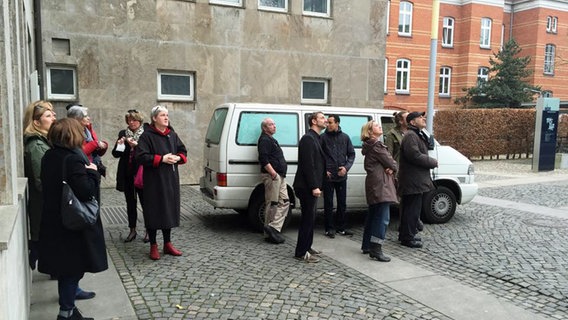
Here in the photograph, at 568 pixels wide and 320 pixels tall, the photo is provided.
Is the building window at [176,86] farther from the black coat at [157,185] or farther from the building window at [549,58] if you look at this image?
the building window at [549,58]

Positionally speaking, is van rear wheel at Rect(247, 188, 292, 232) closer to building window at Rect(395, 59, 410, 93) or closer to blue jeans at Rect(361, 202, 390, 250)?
blue jeans at Rect(361, 202, 390, 250)

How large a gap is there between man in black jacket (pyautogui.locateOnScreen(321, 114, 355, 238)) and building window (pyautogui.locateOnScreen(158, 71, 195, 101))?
622cm

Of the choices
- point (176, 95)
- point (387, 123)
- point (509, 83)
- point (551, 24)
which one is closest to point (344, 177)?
point (387, 123)

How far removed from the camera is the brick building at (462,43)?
34.0 meters

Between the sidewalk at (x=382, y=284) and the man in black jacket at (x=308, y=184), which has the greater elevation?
the man in black jacket at (x=308, y=184)

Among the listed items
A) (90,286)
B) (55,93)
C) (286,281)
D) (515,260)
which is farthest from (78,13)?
(515,260)

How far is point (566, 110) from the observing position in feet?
71.0

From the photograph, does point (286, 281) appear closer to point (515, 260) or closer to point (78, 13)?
point (515, 260)

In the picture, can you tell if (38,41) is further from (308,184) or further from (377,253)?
(377,253)

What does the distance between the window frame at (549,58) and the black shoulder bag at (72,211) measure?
1684 inches

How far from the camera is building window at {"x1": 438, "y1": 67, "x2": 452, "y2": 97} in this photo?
36.4 metres

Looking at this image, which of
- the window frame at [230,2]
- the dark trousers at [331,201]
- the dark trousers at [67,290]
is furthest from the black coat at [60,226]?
the window frame at [230,2]

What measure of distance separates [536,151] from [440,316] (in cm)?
1461

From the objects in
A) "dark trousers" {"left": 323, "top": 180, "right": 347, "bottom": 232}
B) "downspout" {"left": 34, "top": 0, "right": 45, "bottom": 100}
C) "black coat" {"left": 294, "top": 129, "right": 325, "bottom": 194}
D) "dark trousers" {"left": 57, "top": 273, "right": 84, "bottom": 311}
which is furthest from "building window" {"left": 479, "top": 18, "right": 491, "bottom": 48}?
"dark trousers" {"left": 57, "top": 273, "right": 84, "bottom": 311}
